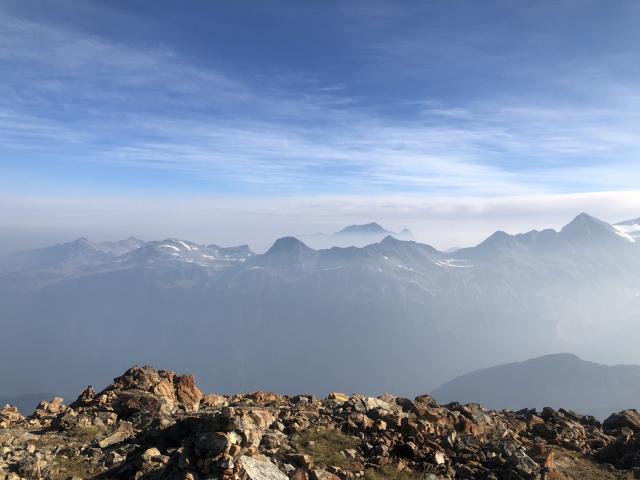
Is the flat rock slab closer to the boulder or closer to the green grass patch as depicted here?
the green grass patch

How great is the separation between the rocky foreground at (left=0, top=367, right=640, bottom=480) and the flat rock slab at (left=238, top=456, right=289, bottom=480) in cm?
7

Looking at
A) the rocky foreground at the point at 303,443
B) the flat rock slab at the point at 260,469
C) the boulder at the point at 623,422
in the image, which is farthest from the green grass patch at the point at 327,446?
the boulder at the point at 623,422

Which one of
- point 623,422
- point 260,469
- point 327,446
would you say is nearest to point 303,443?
point 327,446

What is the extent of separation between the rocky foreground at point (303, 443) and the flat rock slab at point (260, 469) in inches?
2.6

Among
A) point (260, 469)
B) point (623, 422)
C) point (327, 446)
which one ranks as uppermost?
point (260, 469)

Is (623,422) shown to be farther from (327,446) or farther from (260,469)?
(260,469)

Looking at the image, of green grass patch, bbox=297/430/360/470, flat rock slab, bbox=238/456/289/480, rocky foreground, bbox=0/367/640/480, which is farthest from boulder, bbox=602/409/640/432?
flat rock slab, bbox=238/456/289/480

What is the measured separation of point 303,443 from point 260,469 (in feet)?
23.2

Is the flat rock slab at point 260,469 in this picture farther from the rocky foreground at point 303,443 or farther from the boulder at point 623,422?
the boulder at point 623,422

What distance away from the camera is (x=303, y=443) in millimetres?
28781

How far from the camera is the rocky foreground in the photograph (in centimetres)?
2372

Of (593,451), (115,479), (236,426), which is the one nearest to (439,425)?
(593,451)

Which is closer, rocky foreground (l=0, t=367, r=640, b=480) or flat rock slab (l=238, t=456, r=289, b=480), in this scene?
flat rock slab (l=238, t=456, r=289, b=480)

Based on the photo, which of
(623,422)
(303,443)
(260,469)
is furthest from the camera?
(623,422)
